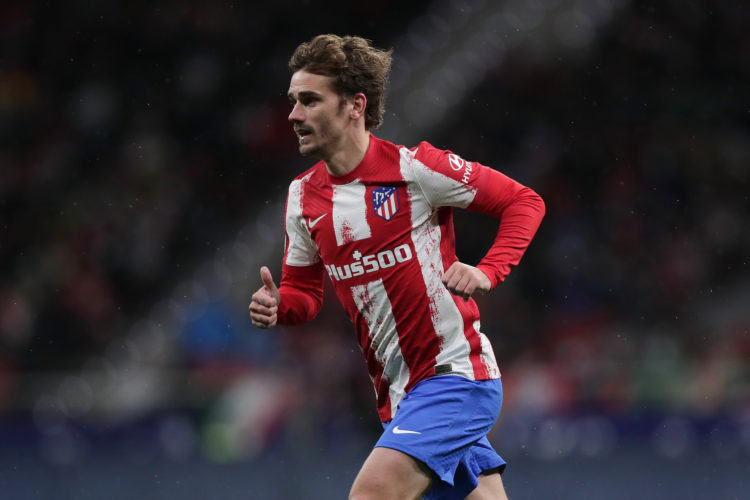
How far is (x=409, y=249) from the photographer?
365 centimetres

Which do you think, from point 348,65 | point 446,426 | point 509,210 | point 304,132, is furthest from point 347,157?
point 446,426

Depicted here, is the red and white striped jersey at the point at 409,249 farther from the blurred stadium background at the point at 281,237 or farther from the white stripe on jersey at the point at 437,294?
the blurred stadium background at the point at 281,237

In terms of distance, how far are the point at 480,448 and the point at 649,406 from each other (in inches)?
166

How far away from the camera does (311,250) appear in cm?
394

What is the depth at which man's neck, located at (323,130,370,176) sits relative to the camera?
12.3 feet

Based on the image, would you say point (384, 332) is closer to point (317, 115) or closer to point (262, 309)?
point (262, 309)

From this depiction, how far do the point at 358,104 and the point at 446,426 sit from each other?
122 cm

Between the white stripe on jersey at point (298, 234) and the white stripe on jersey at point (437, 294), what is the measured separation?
425mm

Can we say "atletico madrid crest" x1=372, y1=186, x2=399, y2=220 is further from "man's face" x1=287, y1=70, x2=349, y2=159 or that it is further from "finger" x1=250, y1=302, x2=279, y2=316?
"finger" x1=250, y1=302, x2=279, y2=316

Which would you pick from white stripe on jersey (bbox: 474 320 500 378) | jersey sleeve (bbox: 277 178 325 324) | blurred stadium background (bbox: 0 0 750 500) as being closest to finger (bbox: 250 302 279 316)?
jersey sleeve (bbox: 277 178 325 324)

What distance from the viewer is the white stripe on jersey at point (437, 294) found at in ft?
11.9

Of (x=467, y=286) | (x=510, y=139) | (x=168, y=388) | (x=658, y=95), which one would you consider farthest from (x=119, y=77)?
(x=467, y=286)

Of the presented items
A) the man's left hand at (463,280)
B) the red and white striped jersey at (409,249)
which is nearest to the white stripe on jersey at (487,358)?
the red and white striped jersey at (409,249)

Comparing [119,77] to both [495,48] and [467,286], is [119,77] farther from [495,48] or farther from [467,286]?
[467,286]
